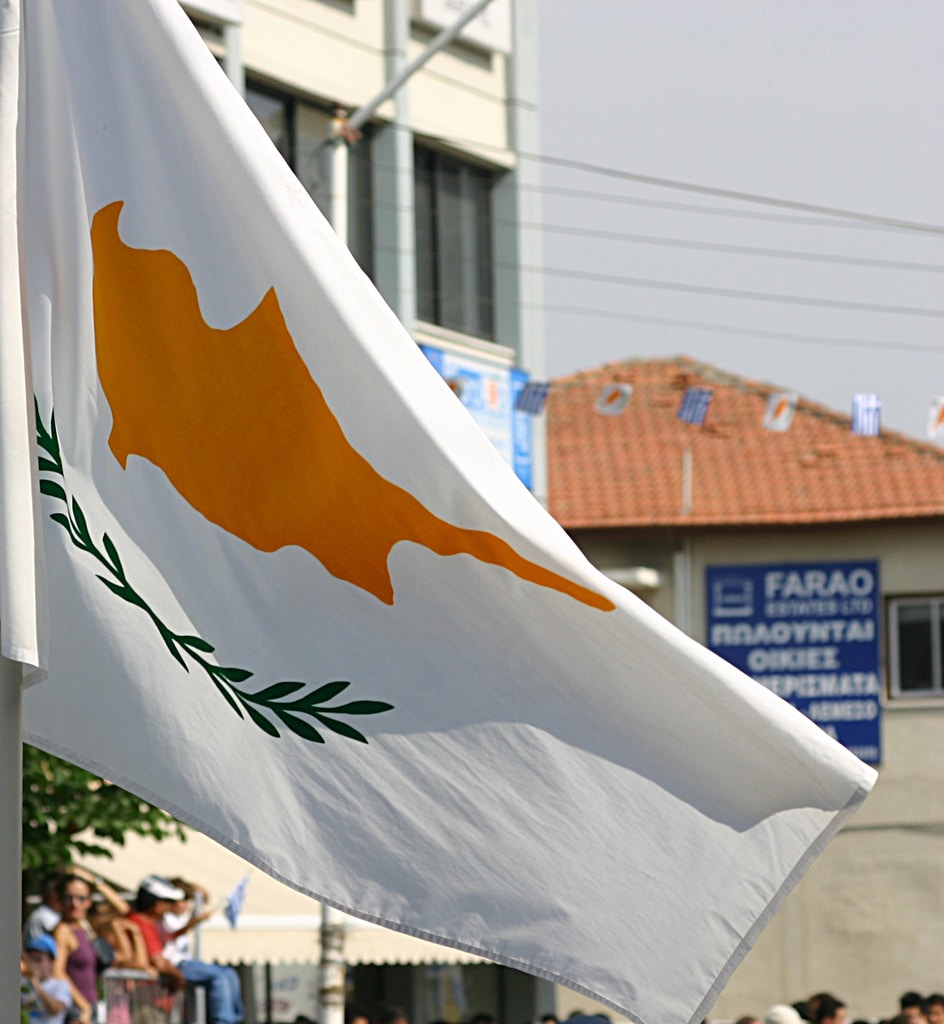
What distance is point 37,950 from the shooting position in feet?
31.9

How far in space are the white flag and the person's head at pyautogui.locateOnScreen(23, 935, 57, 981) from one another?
21.6 feet

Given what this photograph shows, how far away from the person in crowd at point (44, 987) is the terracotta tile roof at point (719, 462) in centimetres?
2051

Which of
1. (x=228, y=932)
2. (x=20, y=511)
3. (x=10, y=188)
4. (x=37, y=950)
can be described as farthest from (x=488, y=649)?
(x=228, y=932)

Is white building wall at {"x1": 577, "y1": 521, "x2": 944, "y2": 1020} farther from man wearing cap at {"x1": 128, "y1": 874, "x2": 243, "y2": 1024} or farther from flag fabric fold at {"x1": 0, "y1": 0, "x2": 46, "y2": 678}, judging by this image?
flag fabric fold at {"x1": 0, "y1": 0, "x2": 46, "y2": 678}

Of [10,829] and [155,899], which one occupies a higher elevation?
[10,829]

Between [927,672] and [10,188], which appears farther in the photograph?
[927,672]

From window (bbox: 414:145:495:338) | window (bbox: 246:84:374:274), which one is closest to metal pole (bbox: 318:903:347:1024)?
window (bbox: 246:84:374:274)

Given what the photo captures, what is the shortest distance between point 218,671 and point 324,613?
0.19 meters

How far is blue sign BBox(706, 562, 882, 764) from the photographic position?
2883cm

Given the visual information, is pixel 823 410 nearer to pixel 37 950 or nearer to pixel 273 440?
pixel 37 950

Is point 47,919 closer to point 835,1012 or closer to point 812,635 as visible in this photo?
point 835,1012

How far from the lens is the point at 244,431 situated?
3406 mm

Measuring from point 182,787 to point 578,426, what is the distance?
3142 centimetres

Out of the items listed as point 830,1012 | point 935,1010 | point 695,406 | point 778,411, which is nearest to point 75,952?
point 830,1012
